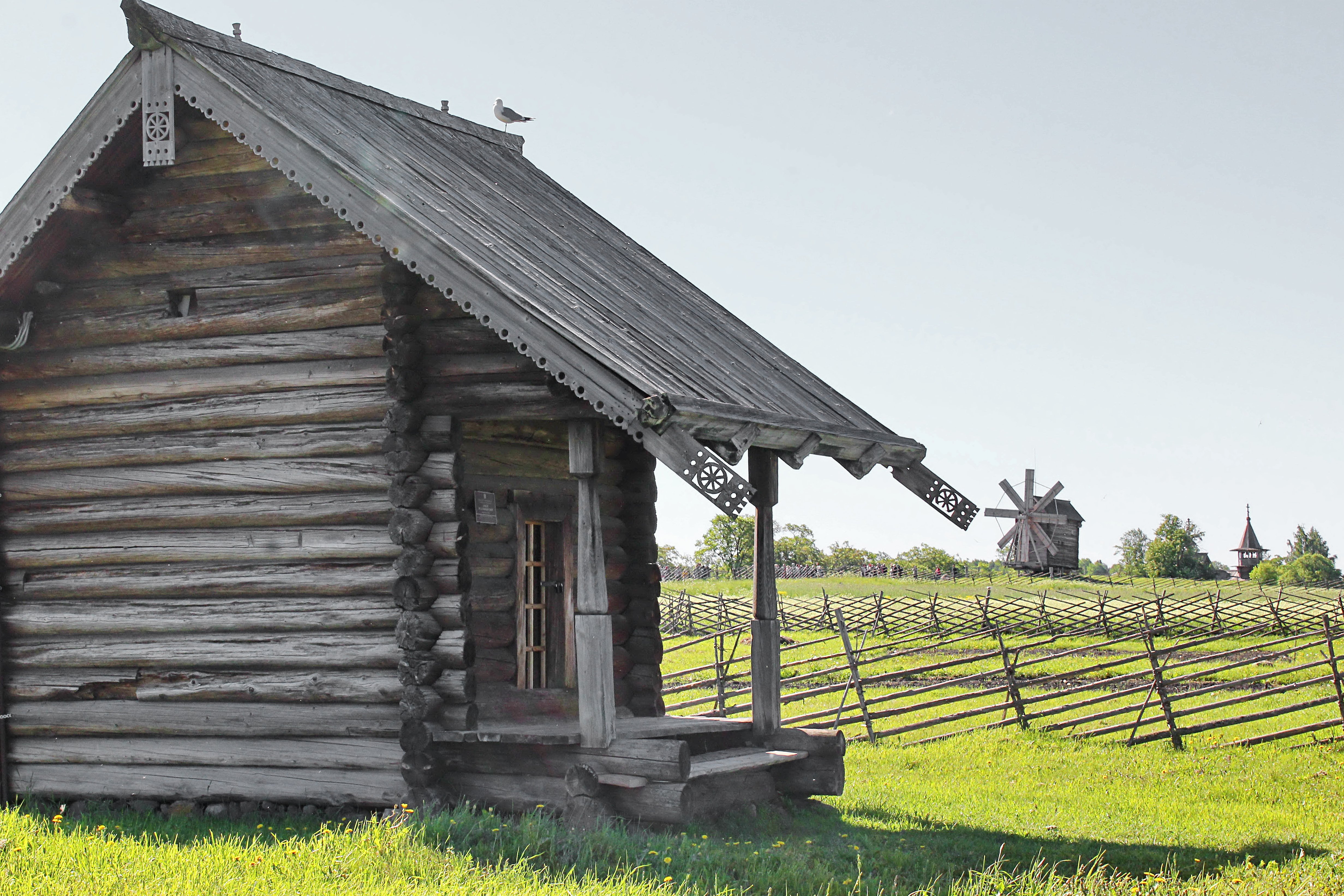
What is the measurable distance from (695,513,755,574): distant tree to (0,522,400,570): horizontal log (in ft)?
235

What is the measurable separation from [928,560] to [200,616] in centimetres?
7834

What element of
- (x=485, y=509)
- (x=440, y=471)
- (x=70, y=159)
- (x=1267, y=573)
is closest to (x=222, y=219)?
(x=70, y=159)

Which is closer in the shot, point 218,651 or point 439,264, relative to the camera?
point 439,264

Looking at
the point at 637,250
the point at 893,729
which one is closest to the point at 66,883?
the point at 637,250

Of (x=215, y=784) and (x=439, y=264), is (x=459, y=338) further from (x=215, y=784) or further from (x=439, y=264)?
(x=215, y=784)

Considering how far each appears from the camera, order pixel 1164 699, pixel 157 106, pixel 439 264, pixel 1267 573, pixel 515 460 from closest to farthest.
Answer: pixel 439 264, pixel 157 106, pixel 515 460, pixel 1164 699, pixel 1267 573

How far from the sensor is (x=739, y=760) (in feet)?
37.7

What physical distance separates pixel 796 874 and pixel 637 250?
8.38 m

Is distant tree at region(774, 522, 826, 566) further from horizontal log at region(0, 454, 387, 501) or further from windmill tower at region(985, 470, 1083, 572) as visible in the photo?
horizontal log at region(0, 454, 387, 501)

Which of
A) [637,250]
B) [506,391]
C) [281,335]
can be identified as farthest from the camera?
[637,250]

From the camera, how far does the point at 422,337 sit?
11.2 m

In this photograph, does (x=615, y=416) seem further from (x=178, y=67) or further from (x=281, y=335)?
(x=178, y=67)

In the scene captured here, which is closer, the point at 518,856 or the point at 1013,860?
the point at 518,856

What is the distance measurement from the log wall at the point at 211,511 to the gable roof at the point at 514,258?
2.18ft
